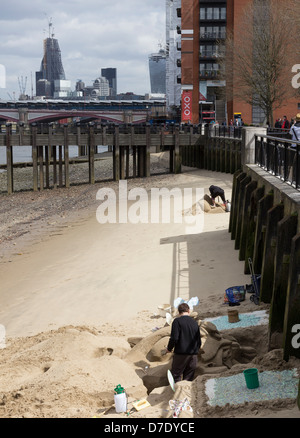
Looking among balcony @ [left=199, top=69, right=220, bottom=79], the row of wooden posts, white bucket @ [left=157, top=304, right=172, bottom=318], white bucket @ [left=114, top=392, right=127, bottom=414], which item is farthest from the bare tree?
Result: white bucket @ [left=114, top=392, right=127, bottom=414]

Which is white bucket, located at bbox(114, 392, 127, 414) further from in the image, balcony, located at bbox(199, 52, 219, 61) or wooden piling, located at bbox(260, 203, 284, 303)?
balcony, located at bbox(199, 52, 219, 61)

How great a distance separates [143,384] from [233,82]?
44.1 m

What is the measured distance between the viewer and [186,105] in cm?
7375

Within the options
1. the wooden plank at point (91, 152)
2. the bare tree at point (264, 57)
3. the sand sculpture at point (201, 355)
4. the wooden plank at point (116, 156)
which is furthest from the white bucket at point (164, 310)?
the bare tree at point (264, 57)

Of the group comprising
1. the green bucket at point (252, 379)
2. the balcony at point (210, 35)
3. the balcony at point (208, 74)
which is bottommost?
the green bucket at point (252, 379)

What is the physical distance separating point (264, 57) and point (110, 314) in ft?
115

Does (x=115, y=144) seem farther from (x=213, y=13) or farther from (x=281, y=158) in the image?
(x=213, y=13)

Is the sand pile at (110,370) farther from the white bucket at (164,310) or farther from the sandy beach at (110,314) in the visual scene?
the white bucket at (164,310)

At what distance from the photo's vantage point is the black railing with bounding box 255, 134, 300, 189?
11480mm

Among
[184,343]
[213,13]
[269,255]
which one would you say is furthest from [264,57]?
[184,343]

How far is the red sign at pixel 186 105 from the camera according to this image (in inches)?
2889

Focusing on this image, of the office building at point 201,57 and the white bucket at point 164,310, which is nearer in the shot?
the white bucket at point 164,310

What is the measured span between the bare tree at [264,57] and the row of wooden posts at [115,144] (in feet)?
17.0

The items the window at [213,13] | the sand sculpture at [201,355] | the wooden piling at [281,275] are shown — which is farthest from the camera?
the window at [213,13]
